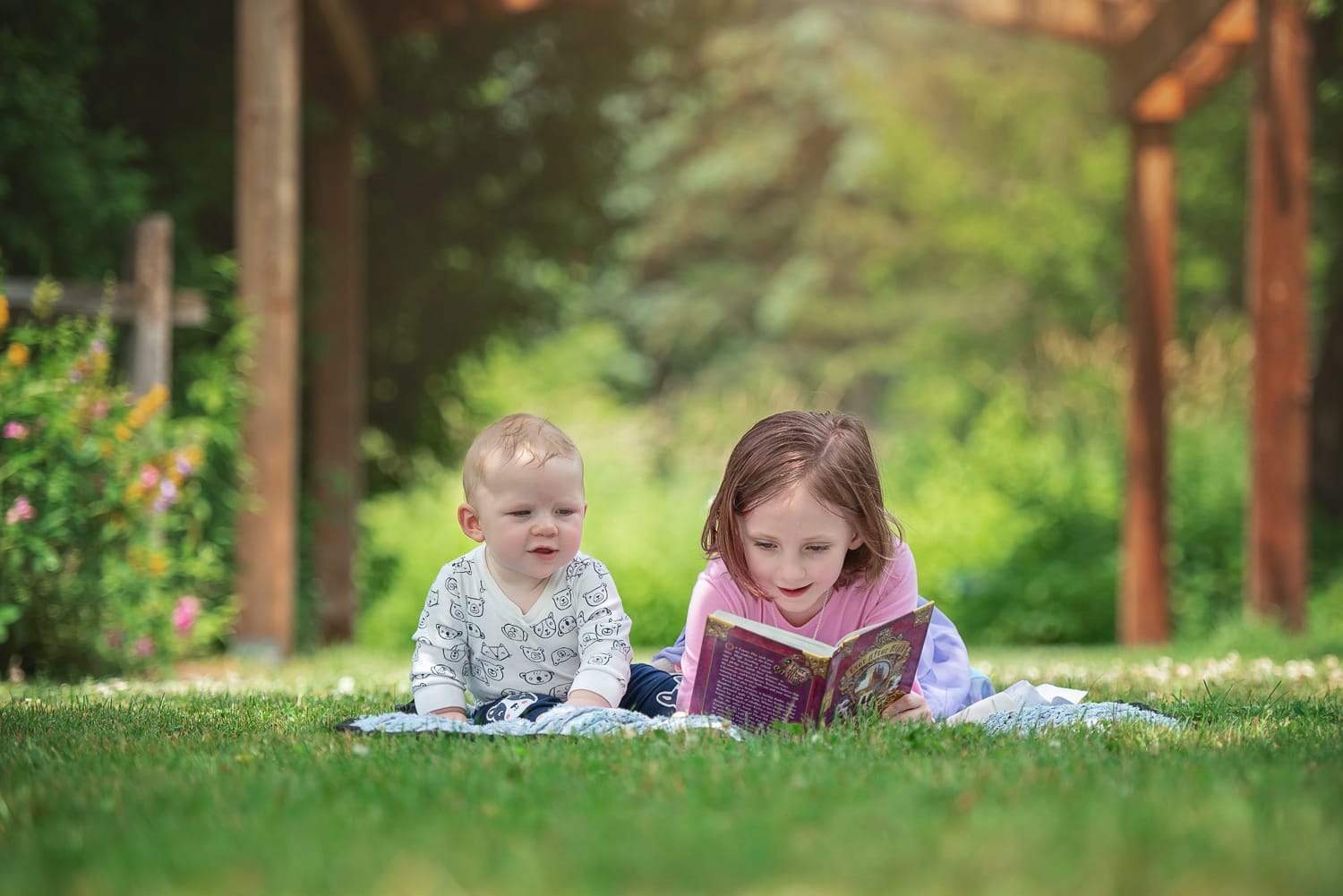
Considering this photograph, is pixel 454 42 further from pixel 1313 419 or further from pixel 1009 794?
pixel 1009 794

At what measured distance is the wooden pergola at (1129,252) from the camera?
702 centimetres

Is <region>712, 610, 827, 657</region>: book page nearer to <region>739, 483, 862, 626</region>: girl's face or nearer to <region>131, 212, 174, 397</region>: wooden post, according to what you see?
<region>739, 483, 862, 626</region>: girl's face

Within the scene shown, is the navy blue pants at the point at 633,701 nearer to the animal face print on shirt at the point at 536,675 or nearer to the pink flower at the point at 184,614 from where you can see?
the animal face print on shirt at the point at 536,675

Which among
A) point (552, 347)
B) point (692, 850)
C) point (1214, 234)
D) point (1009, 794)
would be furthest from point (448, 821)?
point (552, 347)

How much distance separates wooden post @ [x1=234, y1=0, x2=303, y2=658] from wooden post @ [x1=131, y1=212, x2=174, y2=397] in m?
0.44

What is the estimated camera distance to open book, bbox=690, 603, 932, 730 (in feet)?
10.5

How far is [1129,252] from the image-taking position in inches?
378

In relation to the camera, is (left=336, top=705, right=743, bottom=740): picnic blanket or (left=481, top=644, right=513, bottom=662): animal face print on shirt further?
(left=481, top=644, right=513, bottom=662): animal face print on shirt

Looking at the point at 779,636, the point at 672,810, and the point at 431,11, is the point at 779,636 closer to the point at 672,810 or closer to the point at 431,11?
the point at 672,810

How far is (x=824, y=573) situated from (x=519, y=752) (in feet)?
3.27

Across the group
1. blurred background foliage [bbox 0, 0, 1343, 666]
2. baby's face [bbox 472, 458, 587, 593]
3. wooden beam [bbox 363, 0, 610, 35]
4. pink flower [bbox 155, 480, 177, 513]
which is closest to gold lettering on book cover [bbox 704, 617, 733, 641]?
baby's face [bbox 472, 458, 587, 593]

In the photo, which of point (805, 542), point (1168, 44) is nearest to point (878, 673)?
point (805, 542)

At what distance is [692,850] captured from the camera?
2.00 metres

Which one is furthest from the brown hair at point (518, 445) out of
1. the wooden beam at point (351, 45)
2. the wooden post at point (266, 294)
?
the wooden beam at point (351, 45)
